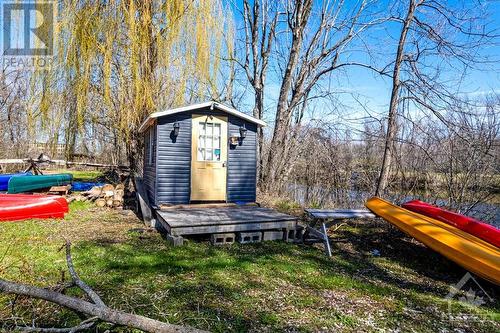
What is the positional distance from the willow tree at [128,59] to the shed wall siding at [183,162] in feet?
8.15

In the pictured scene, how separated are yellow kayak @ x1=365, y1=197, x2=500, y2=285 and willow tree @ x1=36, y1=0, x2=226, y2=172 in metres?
7.05

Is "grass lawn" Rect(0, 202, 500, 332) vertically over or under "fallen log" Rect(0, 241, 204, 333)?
under

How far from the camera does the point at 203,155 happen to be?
8.14 m

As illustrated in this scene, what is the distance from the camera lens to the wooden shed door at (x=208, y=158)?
8.03m

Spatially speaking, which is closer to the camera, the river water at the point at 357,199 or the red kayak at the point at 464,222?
the red kayak at the point at 464,222

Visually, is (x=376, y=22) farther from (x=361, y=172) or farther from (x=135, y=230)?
(x=135, y=230)

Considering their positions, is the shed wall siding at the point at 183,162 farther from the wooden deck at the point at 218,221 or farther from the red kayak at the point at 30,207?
the red kayak at the point at 30,207

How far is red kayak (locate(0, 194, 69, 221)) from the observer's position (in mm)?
6910

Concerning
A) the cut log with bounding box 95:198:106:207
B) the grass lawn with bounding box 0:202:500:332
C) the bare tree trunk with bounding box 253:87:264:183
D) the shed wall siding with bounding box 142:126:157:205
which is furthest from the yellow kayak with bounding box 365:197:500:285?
the bare tree trunk with bounding box 253:87:264:183

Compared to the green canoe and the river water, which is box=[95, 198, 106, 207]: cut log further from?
the river water

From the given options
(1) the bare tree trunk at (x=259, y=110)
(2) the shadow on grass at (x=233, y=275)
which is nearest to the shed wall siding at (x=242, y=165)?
(2) the shadow on grass at (x=233, y=275)

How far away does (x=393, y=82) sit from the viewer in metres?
9.59

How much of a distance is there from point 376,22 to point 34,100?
11091 millimetres

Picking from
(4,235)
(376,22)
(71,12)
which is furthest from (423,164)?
(71,12)
